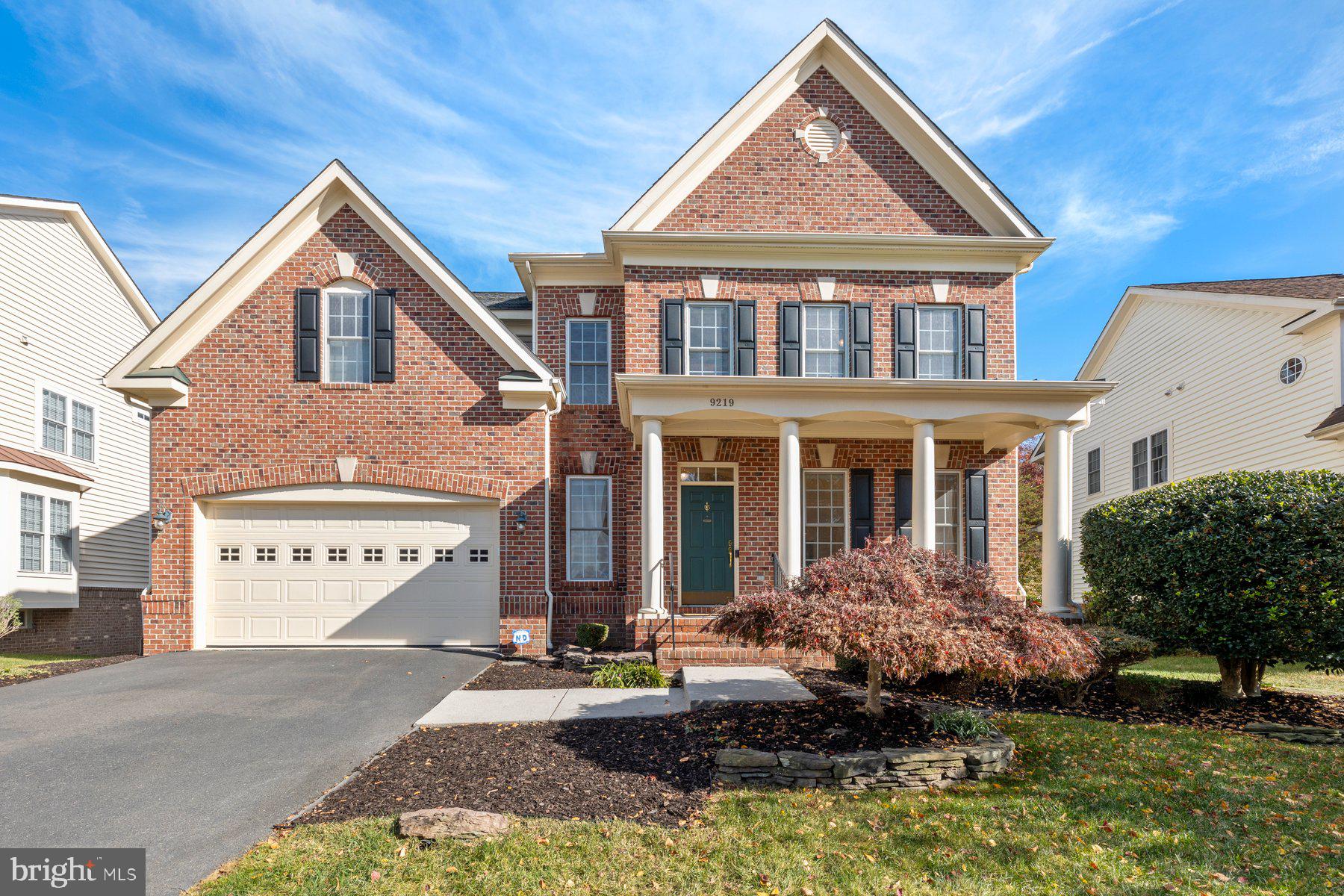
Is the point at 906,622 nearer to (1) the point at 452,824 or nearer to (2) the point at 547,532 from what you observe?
(1) the point at 452,824

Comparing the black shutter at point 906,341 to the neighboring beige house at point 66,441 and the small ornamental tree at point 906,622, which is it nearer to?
the small ornamental tree at point 906,622

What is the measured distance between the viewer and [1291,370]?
45.9ft

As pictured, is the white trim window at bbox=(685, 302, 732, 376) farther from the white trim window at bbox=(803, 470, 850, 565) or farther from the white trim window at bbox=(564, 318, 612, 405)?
the white trim window at bbox=(803, 470, 850, 565)

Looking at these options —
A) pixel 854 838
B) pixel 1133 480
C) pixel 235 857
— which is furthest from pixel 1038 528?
pixel 235 857

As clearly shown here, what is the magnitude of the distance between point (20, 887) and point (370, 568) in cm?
850

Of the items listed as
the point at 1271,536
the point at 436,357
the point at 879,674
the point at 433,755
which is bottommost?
the point at 433,755

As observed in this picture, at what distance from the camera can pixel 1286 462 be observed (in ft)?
45.6

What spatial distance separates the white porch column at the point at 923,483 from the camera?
1179 cm

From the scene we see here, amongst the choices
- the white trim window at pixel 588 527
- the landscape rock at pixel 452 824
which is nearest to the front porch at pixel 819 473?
the white trim window at pixel 588 527

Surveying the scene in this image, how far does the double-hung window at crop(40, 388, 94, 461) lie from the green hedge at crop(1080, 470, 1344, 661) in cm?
2117

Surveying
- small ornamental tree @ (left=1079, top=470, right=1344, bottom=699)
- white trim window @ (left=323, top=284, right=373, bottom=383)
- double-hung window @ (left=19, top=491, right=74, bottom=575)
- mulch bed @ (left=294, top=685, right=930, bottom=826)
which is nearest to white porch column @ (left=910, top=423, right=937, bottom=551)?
small ornamental tree @ (left=1079, top=470, right=1344, bottom=699)

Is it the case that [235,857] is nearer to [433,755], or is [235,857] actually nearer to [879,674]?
[433,755]

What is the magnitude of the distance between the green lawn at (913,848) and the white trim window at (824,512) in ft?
24.9

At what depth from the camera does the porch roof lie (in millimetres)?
11539
